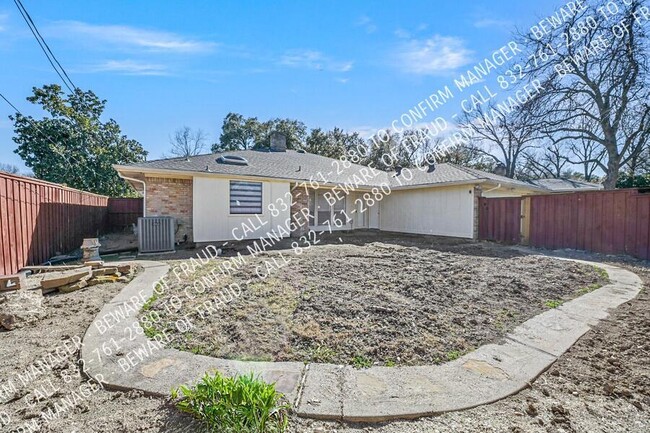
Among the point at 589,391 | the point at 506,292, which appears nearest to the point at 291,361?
the point at 589,391

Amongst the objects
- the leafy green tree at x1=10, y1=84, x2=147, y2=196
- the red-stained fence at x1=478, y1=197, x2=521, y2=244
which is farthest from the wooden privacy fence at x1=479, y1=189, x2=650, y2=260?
the leafy green tree at x1=10, y1=84, x2=147, y2=196

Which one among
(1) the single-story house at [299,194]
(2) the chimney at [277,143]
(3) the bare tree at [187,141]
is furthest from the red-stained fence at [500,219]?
(3) the bare tree at [187,141]

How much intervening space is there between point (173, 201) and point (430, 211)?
10093 millimetres

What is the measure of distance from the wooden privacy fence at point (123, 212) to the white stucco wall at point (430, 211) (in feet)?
41.7

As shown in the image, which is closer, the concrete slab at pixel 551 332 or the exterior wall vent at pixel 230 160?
the concrete slab at pixel 551 332

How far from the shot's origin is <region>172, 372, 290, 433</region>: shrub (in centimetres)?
178

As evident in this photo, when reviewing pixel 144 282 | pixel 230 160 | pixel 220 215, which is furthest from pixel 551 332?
pixel 230 160

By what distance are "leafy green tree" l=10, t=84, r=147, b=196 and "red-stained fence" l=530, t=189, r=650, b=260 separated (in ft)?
76.1

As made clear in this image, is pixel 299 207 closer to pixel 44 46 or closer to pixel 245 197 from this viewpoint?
pixel 245 197

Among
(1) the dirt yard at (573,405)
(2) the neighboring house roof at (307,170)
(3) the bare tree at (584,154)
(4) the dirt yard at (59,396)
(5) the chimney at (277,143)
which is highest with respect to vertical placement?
(3) the bare tree at (584,154)

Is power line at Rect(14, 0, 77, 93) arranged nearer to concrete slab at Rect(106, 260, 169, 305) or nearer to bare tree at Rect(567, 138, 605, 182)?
concrete slab at Rect(106, 260, 169, 305)

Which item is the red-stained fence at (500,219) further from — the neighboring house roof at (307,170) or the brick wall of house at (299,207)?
the brick wall of house at (299,207)

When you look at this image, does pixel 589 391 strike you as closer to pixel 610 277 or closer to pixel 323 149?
pixel 610 277

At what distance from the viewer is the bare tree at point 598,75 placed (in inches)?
530
